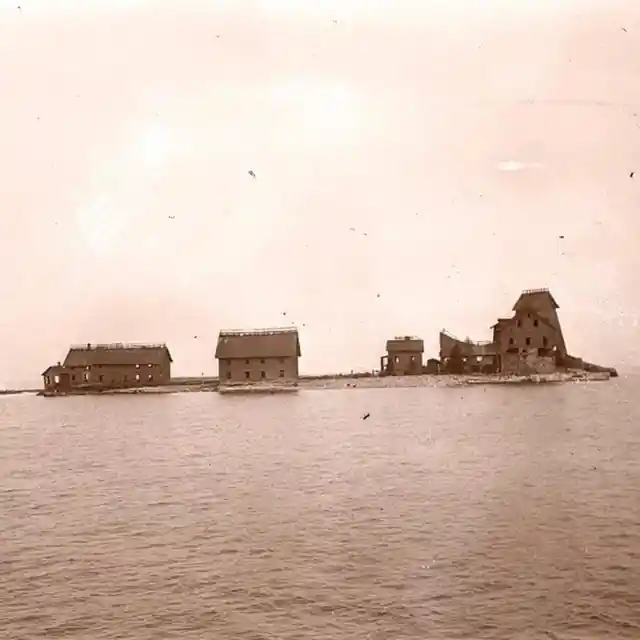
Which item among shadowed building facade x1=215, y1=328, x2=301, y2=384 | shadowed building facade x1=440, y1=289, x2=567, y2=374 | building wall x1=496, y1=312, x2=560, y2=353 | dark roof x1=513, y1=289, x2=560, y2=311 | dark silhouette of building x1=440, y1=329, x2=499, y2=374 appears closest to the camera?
dark roof x1=513, y1=289, x2=560, y2=311

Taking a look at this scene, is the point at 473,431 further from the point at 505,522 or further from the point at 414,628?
the point at 414,628

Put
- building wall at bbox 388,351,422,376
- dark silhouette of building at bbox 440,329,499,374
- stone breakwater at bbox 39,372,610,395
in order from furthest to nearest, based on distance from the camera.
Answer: building wall at bbox 388,351,422,376, dark silhouette of building at bbox 440,329,499,374, stone breakwater at bbox 39,372,610,395

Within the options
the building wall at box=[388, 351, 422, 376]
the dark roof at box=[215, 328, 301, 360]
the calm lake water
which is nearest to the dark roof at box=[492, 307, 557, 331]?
the building wall at box=[388, 351, 422, 376]

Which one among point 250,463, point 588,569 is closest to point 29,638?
point 588,569

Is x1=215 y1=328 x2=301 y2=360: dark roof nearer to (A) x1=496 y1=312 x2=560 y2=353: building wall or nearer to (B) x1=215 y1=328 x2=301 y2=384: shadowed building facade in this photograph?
(B) x1=215 y1=328 x2=301 y2=384: shadowed building facade

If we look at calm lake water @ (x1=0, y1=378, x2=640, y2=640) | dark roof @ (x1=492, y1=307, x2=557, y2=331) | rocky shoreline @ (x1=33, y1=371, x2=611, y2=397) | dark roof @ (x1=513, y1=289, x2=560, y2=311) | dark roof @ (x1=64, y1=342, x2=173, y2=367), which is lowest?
calm lake water @ (x1=0, y1=378, x2=640, y2=640)

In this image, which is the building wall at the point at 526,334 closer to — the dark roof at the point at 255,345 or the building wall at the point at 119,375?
the dark roof at the point at 255,345
